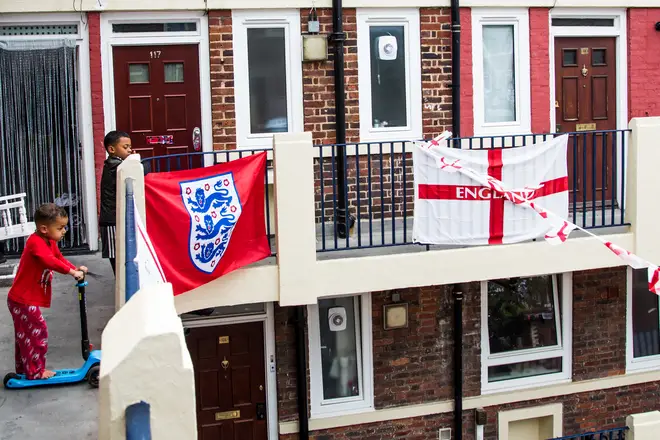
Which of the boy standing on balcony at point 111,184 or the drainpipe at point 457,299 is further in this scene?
the drainpipe at point 457,299

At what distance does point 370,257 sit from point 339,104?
2262 mm

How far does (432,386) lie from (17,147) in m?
5.44

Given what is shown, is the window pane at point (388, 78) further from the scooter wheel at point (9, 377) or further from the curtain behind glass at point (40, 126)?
the scooter wheel at point (9, 377)

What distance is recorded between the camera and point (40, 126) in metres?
9.73

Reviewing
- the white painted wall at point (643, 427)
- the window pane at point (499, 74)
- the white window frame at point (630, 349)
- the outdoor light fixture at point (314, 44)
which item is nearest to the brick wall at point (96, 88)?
the outdoor light fixture at point (314, 44)

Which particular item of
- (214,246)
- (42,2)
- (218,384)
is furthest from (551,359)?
(42,2)

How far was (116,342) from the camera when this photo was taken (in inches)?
92.6

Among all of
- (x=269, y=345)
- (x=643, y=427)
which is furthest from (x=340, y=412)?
(x=643, y=427)

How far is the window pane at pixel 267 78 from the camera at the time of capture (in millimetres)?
9883

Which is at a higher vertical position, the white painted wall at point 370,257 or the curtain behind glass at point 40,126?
the curtain behind glass at point 40,126

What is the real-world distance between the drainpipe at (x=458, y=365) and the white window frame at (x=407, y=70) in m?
1.95

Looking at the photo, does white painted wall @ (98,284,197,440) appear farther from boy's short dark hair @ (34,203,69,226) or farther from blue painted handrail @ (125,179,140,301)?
boy's short dark hair @ (34,203,69,226)

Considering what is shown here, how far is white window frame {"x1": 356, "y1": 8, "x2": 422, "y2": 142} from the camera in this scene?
32.8 ft

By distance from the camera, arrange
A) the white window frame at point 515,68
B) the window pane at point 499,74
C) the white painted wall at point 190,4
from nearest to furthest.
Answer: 1. the white painted wall at point 190,4
2. the white window frame at point 515,68
3. the window pane at point 499,74
